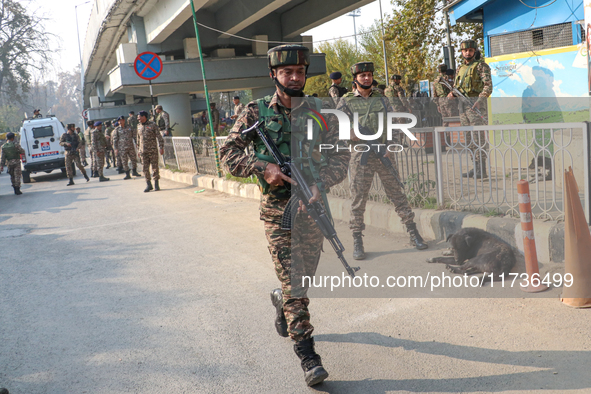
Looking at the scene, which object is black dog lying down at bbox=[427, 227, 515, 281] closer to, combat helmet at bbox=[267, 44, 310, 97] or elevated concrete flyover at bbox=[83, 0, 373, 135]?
combat helmet at bbox=[267, 44, 310, 97]

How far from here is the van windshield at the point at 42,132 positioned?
1786 cm

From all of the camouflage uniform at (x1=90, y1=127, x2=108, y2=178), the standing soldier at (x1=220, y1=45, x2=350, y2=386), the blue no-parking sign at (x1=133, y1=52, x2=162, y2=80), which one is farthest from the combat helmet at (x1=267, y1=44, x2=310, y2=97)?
the camouflage uniform at (x1=90, y1=127, x2=108, y2=178)

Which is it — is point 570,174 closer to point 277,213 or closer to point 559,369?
point 559,369

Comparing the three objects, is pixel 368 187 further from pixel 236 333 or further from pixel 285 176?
pixel 285 176

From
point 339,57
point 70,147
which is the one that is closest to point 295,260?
point 70,147

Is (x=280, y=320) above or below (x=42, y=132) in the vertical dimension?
below

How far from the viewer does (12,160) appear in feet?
46.5

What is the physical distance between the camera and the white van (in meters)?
17.6

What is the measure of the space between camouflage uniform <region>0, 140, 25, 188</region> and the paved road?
29.2ft

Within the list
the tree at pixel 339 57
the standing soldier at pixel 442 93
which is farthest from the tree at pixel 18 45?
the standing soldier at pixel 442 93

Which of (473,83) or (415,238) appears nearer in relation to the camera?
(415,238)

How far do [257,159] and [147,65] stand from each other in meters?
10.5

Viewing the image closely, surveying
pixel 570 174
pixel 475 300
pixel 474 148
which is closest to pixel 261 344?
pixel 475 300

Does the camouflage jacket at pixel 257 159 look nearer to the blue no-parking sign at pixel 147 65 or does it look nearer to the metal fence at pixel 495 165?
the metal fence at pixel 495 165
